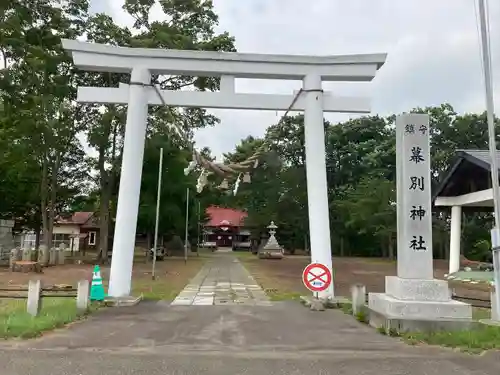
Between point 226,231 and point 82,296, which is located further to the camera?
point 226,231

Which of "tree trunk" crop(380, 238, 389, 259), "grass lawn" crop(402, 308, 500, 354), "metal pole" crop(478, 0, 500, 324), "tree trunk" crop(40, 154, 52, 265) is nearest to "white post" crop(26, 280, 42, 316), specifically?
"grass lawn" crop(402, 308, 500, 354)

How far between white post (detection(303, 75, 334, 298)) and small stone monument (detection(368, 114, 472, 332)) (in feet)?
7.70

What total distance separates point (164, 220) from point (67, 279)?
46.9 feet

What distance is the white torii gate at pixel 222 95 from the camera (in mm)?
11414

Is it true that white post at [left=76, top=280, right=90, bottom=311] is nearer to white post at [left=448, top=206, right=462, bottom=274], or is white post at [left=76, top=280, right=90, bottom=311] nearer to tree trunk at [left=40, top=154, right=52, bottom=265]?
tree trunk at [left=40, top=154, right=52, bottom=265]

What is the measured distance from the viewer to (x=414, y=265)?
8617mm

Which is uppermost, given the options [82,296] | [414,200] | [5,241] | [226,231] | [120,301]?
[226,231]

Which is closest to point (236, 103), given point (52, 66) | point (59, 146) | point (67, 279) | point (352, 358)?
point (352, 358)

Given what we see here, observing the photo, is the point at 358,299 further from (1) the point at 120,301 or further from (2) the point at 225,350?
(1) the point at 120,301

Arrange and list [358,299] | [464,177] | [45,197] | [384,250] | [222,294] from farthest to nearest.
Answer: [384,250], [45,197], [464,177], [222,294], [358,299]

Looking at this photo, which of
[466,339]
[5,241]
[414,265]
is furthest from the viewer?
[5,241]

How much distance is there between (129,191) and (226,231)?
52549 mm

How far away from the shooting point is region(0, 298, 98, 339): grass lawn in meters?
7.35

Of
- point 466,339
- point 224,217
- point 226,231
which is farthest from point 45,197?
point 224,217
